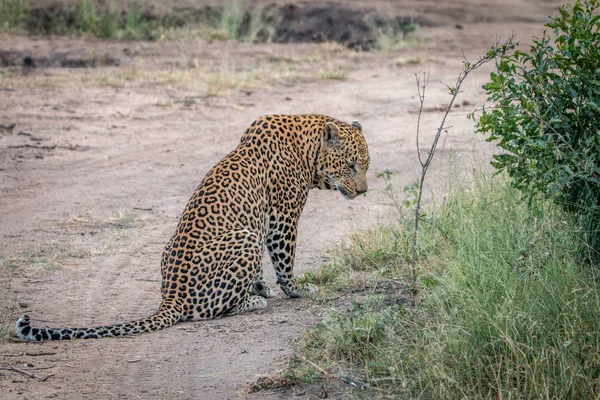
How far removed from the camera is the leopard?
7141mm

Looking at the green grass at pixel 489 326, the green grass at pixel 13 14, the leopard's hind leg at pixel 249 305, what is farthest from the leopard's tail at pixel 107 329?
the green grass at pixel 13 14

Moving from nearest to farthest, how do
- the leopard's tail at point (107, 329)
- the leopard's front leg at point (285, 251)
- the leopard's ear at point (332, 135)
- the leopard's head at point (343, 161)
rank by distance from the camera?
the leopard's tail at point (107, 329), the leopard's front leg at point (285, 251), the leopard's ear at point (332, 135), the leopard's head at point (343, 161)

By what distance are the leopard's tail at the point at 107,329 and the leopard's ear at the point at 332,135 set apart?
213 centimetres

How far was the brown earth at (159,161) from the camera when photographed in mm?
6453

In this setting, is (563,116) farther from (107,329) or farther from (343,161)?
(107,329)

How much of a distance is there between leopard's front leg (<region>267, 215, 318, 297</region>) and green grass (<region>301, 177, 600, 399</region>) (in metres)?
0.99

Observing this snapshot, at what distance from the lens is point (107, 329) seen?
675cm

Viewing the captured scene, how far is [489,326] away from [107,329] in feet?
9.30

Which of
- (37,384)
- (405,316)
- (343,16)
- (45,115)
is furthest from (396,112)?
(37,384)

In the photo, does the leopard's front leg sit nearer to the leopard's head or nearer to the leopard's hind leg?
the leopard's hind leg

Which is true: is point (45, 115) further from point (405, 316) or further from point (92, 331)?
point (405, 316)

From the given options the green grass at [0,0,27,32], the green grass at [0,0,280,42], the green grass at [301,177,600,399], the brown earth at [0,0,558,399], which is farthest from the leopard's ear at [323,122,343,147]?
the green grass at [0,0,27,32]

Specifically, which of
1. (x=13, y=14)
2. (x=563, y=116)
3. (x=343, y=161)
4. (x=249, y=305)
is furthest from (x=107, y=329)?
(x=13, y=14)

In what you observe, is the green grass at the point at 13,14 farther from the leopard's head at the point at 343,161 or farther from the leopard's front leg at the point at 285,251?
the leopard's front leg at the point at 285,251
